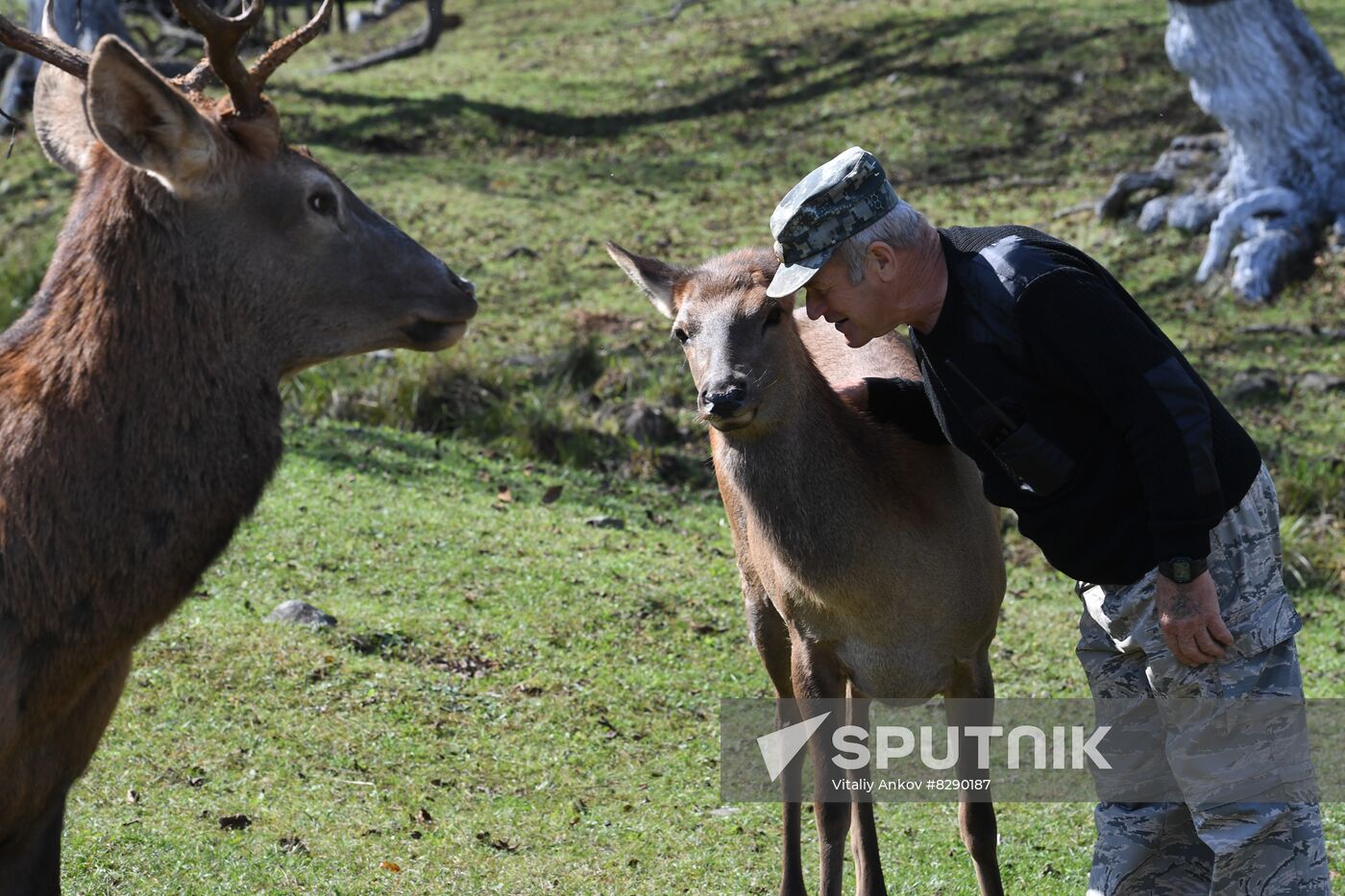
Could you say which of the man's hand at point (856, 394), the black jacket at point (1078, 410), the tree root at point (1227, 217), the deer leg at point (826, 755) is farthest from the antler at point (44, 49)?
the tree root at point (1227, 217)

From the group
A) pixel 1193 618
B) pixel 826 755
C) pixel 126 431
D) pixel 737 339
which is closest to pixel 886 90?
pixel 737 339

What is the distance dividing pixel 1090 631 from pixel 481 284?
35.5 ft

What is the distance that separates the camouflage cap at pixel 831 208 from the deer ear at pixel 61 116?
80.7 inches

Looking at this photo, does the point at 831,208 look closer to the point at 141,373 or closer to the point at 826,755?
the point at 141,373

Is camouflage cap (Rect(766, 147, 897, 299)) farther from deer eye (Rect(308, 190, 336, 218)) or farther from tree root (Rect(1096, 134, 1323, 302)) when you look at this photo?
tree root (Rect(1096, 134, 1323, 302))

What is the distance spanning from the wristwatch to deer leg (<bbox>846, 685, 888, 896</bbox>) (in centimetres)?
181

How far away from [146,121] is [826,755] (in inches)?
124

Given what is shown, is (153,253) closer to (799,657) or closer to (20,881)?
(20,881)

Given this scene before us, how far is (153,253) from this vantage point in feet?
13.0

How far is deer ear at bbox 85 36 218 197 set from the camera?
11.8 ft

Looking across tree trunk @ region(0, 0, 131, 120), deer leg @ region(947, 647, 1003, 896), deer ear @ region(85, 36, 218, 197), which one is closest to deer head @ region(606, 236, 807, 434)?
deer leg @ region(947, 647, 1003, 896)

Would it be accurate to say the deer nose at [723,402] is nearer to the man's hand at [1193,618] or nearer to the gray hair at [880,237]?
the gray hair at [880,237]

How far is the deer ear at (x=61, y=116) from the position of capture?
4473mm

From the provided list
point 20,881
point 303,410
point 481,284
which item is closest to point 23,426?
point 20,881
